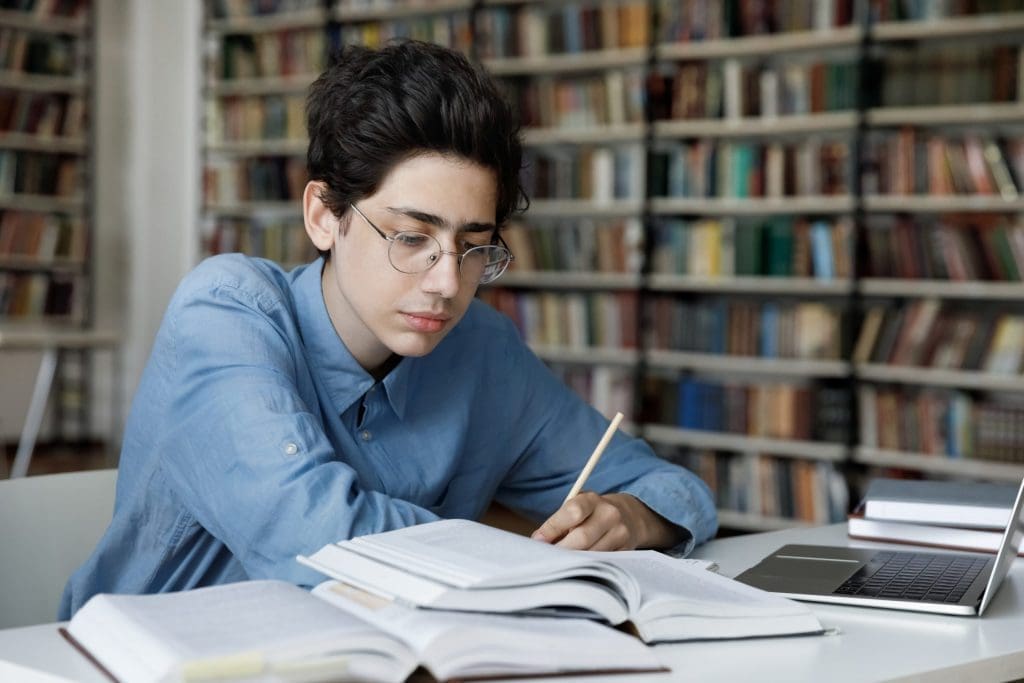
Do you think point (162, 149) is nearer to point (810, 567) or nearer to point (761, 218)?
point (761, 218)

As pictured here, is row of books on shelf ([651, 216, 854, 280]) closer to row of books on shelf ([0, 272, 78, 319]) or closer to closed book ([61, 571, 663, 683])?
row of books on shelf ([0, 272, 78, 319])

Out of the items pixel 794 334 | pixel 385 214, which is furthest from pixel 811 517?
pixel 385 214

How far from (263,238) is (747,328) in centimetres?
271

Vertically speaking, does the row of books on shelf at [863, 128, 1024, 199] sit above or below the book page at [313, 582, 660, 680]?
above

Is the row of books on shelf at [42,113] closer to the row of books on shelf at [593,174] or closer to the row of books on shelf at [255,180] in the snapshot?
the row of books on shelf at [255,180]

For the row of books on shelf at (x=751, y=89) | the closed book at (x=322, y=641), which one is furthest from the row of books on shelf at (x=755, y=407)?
the closed book at (x=322, y=641)

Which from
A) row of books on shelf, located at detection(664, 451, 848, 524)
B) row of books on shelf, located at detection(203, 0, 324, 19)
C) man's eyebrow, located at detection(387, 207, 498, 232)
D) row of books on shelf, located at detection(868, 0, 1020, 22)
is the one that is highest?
row of books on shelf, located at detection(203, 0, 324, 19)

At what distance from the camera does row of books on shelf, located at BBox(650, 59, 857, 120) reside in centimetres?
462

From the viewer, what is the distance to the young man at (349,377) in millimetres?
1235

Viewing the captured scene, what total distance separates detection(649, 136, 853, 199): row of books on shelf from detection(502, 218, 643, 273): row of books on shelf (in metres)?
0.21

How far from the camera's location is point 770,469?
484 cm

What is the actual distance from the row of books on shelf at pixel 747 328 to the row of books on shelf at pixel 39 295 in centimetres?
348

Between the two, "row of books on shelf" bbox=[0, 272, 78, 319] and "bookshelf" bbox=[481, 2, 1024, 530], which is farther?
"row of books on shelf" bbox=[0, 272, 78, 319]

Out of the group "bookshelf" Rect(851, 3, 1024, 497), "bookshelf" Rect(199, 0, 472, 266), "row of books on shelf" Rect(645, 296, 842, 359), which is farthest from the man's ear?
"bookshelf" Rect(199, 0, 472, 266)
